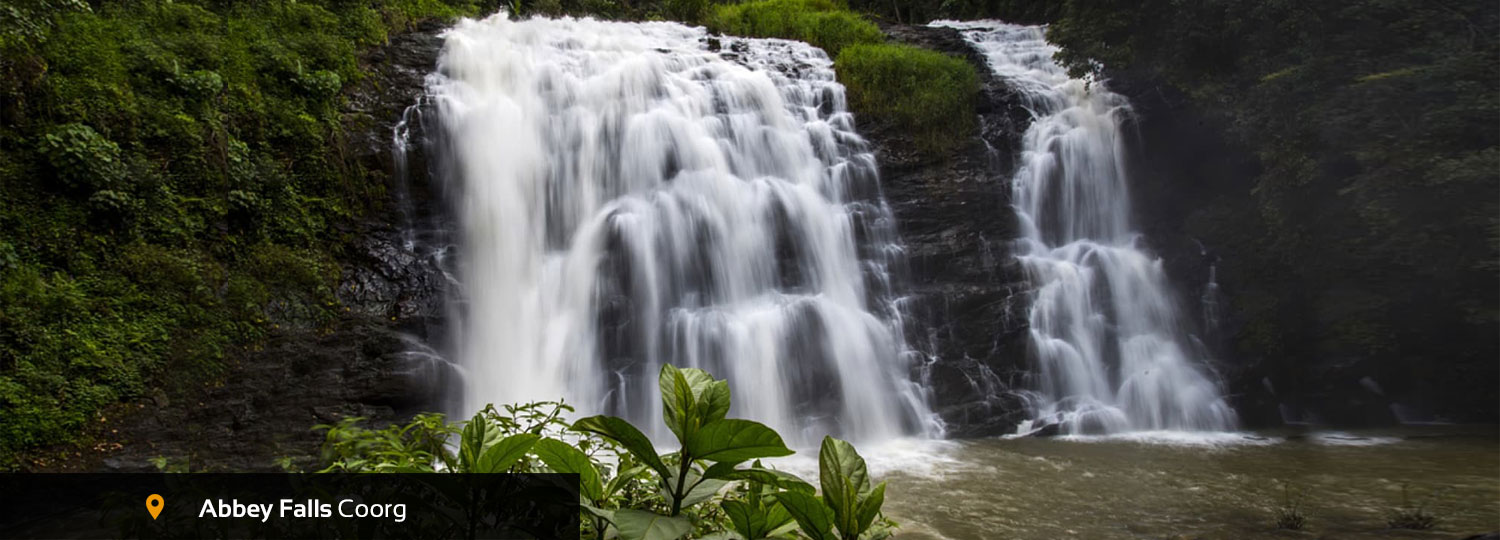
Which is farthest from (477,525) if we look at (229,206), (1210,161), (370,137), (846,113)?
(1210,161)

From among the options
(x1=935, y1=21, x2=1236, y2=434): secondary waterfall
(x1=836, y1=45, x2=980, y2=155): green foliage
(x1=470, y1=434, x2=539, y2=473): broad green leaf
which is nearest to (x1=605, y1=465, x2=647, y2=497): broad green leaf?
(x1=470, y1=434, x2=539, y2=473): broad green leaf

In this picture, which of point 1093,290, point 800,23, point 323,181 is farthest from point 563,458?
point 800,23

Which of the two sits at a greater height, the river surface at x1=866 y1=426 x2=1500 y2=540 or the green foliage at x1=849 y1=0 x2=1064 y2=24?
the green foliage at x1=849 y1=0 x2=1064 y2=24

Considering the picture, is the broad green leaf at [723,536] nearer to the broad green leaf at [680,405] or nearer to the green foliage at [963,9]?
the broad green leaf at [680,405]

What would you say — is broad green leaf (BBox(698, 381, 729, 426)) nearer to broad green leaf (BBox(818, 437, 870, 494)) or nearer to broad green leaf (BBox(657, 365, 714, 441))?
broad green leaf (BBox(657, 365, 714, 441))

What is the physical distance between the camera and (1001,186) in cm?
1212

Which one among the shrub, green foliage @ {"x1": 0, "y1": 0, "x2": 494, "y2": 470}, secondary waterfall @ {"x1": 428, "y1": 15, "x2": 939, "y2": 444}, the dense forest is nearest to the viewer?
green foliage @ {"x1": 0, "y1": 0, "x2": 494, "y2": 470}

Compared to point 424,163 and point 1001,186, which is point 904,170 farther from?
point 424,163

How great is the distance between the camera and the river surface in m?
5.49

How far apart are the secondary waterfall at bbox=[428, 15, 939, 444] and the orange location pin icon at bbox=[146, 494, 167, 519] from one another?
738 centimetres

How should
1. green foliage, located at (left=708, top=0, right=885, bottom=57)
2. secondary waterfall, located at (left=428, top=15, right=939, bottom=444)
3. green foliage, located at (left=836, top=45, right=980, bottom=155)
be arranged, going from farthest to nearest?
green foliage, located at (left=708, top=0, right=885, bottom=57)
green foliage, located at (left=836, top=45, right=980, bottom=155)
secondary waterfall, located at (left=428, top=15, right=939, bottom=444)

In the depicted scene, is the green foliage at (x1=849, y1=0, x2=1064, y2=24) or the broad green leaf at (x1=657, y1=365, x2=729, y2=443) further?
the green foliage at (x1=849, y1=0, x2=1064, y2=24)

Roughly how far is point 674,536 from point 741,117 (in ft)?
38.3

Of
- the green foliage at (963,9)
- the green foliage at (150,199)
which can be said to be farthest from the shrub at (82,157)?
the green foliage at (963,9)
